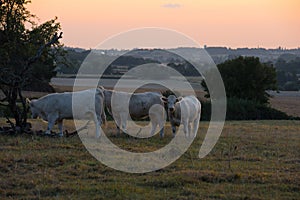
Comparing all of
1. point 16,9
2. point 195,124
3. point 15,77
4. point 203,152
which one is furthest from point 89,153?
point 16,9

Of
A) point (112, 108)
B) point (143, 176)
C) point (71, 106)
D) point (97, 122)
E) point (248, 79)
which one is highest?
point (248, 79)

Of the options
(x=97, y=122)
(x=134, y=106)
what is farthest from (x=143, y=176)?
(x=134, y=106)

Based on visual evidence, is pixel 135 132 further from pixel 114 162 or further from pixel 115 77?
pixel 115 77

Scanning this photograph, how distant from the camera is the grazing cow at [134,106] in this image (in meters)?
20.4

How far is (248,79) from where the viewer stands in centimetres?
6066

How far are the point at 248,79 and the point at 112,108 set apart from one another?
138ft

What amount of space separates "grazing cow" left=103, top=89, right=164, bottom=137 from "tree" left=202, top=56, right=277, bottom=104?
39037 millimetres

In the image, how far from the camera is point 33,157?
529 inches

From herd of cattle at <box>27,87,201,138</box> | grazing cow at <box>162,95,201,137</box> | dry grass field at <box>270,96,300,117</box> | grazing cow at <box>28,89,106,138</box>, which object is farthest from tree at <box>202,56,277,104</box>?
grazing cow at <box>28,89,106,138</box>

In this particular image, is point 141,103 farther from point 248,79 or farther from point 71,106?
point 248,79

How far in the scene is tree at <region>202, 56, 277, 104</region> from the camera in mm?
60094

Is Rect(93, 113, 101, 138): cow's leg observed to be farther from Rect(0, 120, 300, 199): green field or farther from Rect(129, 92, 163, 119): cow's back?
Rect(129, 92, 163, 119): cow's back

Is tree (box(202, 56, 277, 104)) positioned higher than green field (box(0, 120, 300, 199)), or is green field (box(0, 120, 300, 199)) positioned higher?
tree (box(202, 56, 277, 104))

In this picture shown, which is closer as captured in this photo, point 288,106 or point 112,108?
point 112,108
